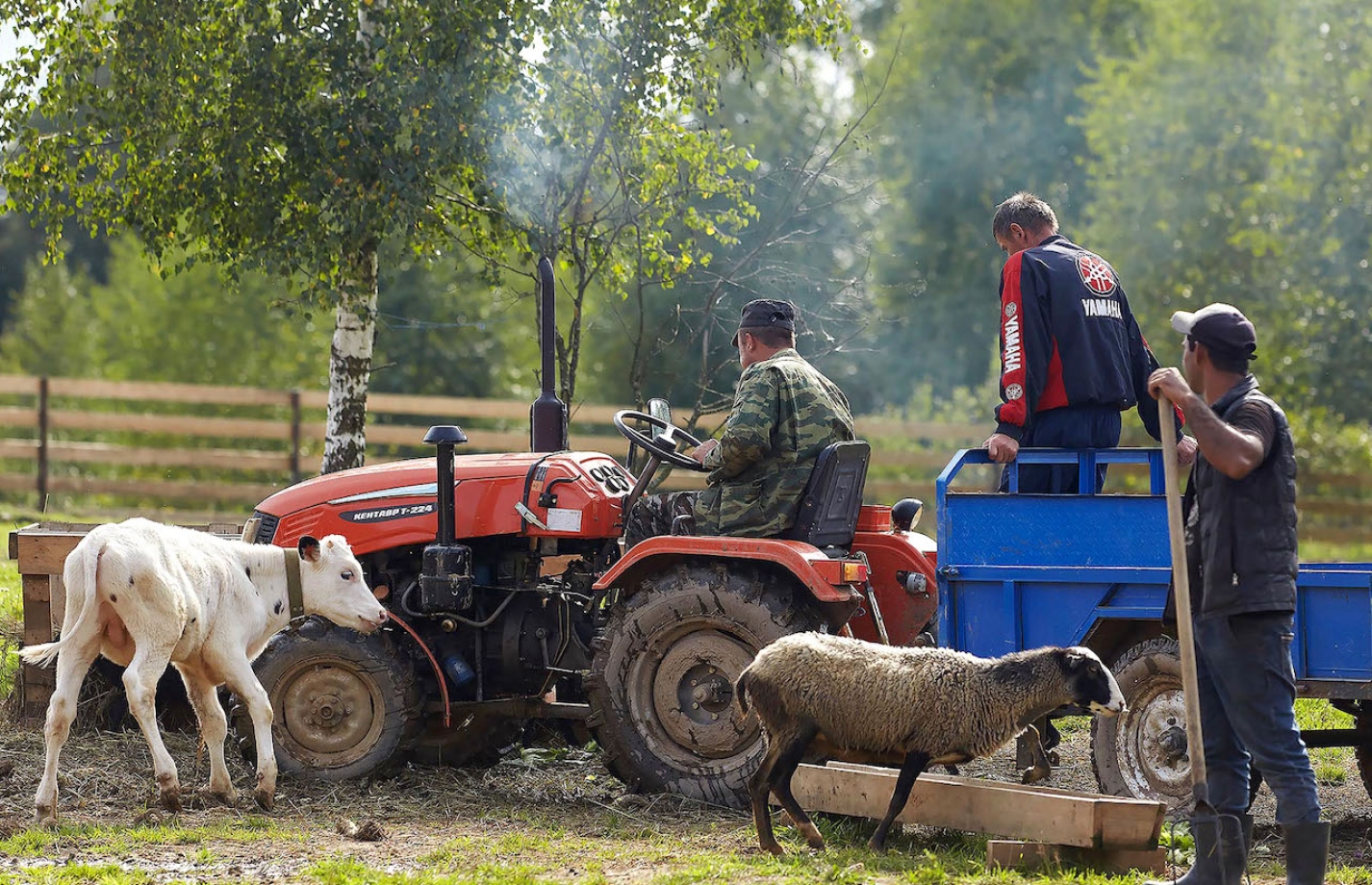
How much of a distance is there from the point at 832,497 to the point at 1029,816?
1.61 metres

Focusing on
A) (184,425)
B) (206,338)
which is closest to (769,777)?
(184,425)

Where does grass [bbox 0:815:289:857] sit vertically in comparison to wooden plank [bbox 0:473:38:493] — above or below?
below

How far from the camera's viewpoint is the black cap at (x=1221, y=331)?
4648 millimetres

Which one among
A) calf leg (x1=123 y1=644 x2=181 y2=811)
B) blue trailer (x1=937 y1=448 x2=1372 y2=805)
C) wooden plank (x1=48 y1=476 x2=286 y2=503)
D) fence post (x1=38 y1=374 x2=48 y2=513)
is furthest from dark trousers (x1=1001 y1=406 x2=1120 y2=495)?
fence post (x1=38 y1=374 x2=48 y2=513)

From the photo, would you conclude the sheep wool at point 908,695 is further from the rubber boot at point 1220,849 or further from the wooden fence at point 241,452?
the wooden fence at point 241,452

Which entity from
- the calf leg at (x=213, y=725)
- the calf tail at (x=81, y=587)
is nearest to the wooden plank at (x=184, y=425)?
the calf leg at (x=213, y=725)

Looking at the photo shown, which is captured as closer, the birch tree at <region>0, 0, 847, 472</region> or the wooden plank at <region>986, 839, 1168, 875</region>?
the wooden plank at <region>986, 839, 1168, 875</region>

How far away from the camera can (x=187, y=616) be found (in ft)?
20.6

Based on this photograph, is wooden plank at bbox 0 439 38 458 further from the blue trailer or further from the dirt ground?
the blue trailer

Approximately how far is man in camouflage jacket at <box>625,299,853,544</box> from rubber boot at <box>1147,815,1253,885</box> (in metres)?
2.25

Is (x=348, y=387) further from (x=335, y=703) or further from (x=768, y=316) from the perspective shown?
(x=768, y=316)

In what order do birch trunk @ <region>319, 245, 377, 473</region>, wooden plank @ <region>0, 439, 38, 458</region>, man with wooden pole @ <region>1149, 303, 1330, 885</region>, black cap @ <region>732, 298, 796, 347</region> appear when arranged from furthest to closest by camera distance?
wooden plank @ <region>0, 439, 38, 458</region> < birch trunk @ <region>319, 245, 377, 473</region> < black cap @ <region>732, 298, 796, 347</region> < man with wooden pole @ <region>1149, 303, 1330, 885</region>

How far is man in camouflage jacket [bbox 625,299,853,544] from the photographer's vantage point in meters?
6.25

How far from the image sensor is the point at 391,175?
9172mm
